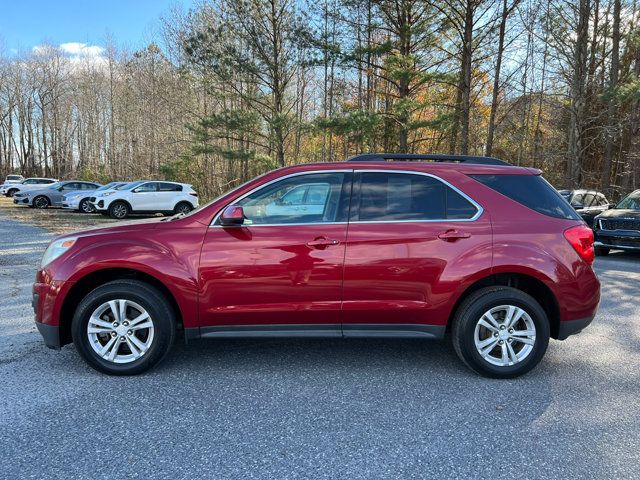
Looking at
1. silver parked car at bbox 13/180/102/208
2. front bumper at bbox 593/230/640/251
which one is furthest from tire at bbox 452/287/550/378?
silver parked car at bbox 13/180/102/208

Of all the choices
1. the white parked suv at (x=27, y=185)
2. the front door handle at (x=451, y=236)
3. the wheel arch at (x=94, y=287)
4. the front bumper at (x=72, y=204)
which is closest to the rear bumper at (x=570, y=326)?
the front door handle at (x=451, y=236)

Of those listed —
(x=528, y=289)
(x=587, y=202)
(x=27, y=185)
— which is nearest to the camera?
(x=528, y=289)

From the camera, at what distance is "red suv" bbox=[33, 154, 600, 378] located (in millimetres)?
3785

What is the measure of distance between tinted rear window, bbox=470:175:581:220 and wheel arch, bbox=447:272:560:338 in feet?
1.99

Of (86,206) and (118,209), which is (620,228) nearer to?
(118,209)

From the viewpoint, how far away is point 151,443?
288 centimetres

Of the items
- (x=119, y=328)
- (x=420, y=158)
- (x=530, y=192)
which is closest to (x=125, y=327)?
(x=119, y=328)

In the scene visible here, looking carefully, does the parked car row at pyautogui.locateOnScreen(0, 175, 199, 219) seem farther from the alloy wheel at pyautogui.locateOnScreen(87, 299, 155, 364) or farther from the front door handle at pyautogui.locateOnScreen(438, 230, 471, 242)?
the front door handle at pyautogui.locateOnScreen(438, 230, 471, 242)

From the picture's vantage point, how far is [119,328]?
12.6 feet

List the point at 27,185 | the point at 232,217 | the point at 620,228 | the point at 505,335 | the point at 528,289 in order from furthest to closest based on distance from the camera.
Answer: the point at 27,185 → the point at 620,228 → the point at 528,289 → the point at 505,335 → the point at 232,217

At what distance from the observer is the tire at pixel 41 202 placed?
25.1m

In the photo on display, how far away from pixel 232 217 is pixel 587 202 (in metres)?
13.5

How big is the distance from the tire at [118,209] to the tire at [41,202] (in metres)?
8.16

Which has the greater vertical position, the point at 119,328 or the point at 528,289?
the point at 528,289
